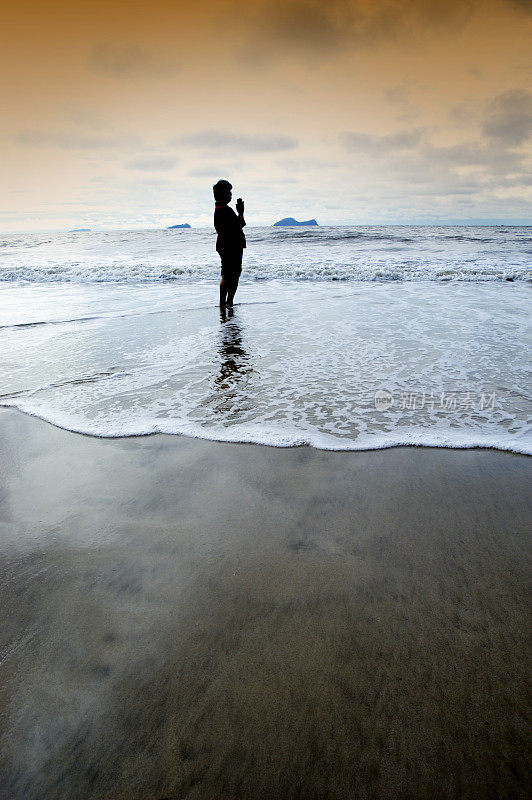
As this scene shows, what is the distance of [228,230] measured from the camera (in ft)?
21.3

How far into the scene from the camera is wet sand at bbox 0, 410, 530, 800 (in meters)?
0.98

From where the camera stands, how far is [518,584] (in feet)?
4.80

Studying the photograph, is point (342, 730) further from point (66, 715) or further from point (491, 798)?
point (66, 715)

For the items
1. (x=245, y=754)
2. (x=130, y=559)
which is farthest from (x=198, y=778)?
(x=130, y=559)

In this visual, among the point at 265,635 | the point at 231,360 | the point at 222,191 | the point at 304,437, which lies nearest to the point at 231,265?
the point at 222,191

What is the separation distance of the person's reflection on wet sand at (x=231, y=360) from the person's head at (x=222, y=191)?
6.10 ft

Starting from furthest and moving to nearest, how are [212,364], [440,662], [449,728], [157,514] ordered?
[212,364]
[157,514]
[440,662]
[449,728]

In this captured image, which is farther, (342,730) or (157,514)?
(157,514)

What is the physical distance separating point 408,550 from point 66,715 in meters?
1.24

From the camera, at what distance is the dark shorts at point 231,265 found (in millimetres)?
6641

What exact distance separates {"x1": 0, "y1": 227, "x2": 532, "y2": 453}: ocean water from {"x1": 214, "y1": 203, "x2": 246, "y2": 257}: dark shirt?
1.04 m

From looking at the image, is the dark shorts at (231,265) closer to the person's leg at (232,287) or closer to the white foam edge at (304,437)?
the person's leg at (232,287)

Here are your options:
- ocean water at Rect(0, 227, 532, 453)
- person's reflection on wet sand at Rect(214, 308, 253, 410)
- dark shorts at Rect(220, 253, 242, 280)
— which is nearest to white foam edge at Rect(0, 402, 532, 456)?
ocean water at Rect(0, 227, 532, 453)

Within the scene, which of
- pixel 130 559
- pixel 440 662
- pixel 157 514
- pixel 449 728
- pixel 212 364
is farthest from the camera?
pixel 212 364
